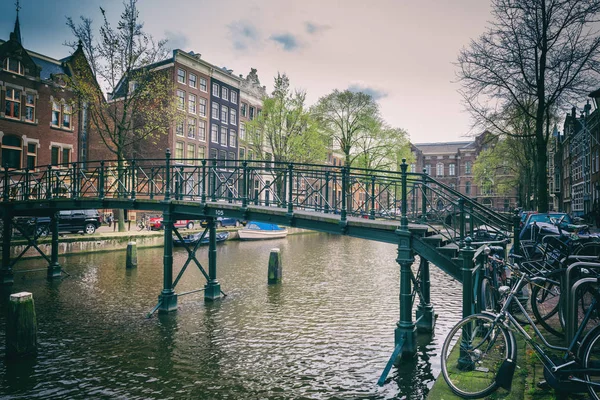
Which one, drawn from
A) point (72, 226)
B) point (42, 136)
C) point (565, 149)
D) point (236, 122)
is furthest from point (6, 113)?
point (565, 149)

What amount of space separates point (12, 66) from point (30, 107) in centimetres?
311

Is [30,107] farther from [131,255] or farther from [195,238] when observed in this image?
[131,255]

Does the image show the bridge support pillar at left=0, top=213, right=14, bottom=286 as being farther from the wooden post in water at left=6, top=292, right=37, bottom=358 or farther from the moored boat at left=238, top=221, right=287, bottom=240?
the moored boat at left=238, top=221, right=287, bottom=240

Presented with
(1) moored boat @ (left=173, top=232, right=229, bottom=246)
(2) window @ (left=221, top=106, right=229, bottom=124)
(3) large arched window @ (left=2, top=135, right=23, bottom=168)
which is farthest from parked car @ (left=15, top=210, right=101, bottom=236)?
(2) window @ (left=221, top=106, right=229, bottom=124)

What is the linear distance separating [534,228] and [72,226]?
25.8 m

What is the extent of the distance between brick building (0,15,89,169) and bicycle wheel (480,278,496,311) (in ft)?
98.8

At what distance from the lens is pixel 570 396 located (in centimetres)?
457

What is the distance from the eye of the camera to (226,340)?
10.7 m

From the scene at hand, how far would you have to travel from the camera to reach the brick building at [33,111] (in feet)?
102

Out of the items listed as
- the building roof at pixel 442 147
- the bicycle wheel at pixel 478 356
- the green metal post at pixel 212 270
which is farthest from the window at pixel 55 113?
the building roof at pixel 442 147

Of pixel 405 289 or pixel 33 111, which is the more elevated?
pixel 33 111

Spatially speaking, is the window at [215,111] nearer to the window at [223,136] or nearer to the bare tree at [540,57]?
the window at [223,136]

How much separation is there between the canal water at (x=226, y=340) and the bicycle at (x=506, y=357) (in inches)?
95.4

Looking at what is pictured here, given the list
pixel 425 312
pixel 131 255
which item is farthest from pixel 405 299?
pixel 131 255
